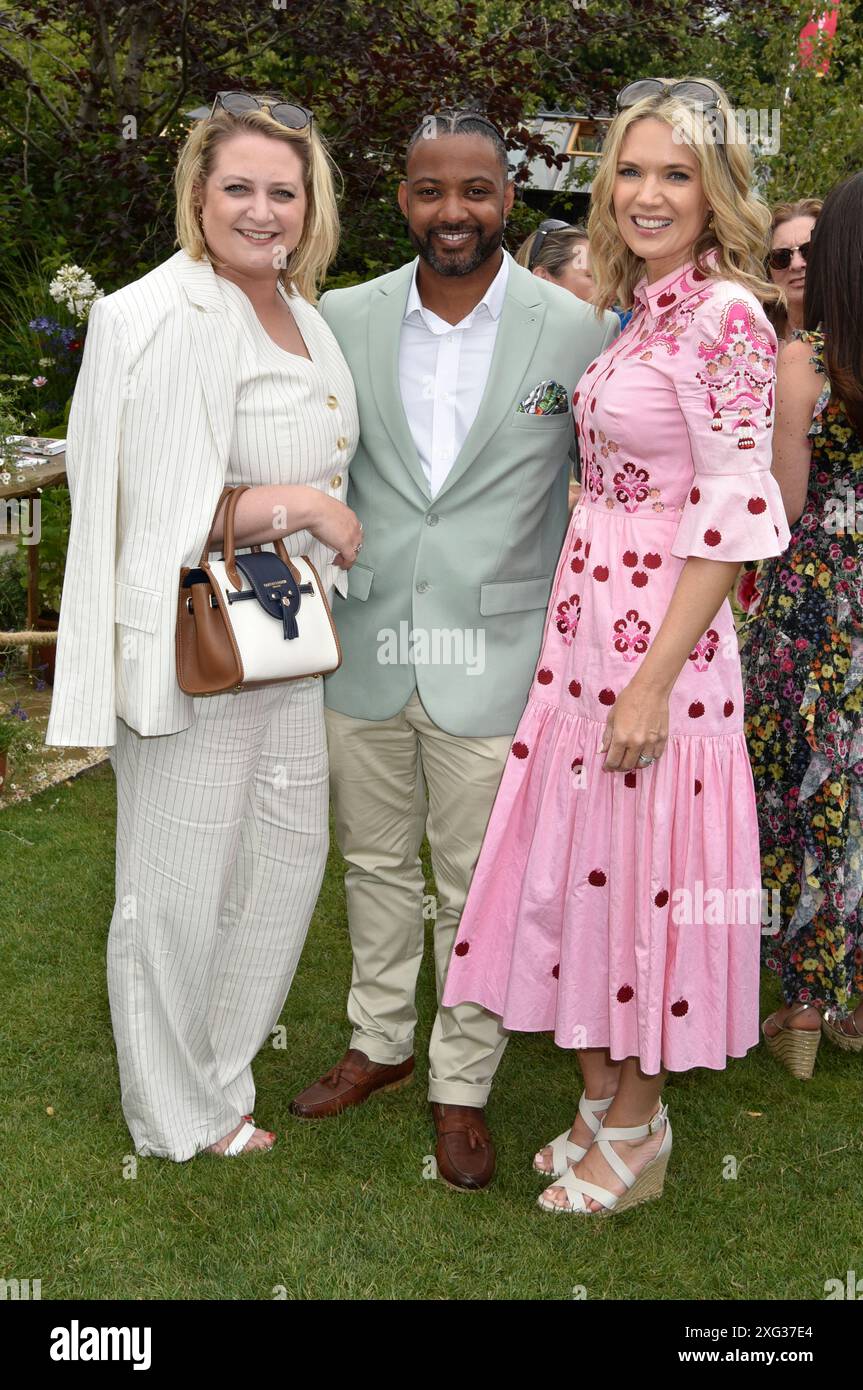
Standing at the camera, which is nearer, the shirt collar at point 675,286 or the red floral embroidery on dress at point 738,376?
the red floral embroidery on dress at point 738,376

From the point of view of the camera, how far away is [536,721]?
10.5 ft

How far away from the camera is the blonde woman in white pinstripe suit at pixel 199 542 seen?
2.94 metres

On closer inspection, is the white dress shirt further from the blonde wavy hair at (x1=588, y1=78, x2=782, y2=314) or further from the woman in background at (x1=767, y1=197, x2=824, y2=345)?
the woman in background at (x1=767, y1=197, x2=824, y2=345)

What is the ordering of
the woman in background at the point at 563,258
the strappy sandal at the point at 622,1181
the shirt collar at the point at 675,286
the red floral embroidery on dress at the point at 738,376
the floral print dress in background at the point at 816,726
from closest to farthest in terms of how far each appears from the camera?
the red floral embroidery on dress at the point at 738,376
the shirt collar at the point at 675,286
the strappy sandal at the point at 622,1181
the floral print dress in background at the point at 816,726
the woman in background at the point at 563,258

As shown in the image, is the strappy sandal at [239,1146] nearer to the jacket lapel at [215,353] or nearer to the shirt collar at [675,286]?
the jacket lapel at [215,353]

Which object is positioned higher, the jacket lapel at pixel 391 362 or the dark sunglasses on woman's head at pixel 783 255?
the dark sunglasses on woman's head at pixel 783 255

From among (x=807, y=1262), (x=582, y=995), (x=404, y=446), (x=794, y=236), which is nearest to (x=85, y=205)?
(x=794, y=236)

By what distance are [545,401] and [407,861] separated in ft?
4.12

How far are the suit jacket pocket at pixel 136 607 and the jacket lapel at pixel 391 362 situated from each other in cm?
68

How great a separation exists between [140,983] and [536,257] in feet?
11.9

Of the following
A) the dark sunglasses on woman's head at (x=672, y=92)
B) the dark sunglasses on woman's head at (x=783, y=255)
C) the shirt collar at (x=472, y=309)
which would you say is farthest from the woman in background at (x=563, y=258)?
the dark sunglasses on woman's head at (x=672, y=92)

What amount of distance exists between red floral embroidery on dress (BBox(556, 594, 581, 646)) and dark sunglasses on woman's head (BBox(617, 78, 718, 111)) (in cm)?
103

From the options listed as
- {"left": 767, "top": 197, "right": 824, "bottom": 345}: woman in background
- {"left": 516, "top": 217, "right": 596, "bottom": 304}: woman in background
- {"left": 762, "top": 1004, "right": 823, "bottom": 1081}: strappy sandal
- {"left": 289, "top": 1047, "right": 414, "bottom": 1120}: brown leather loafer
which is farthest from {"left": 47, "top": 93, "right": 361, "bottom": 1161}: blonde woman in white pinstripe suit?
{"left": 516, "top": 217, "right": 596, "bottom": 304}: woman in background

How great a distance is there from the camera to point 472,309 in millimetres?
3260
